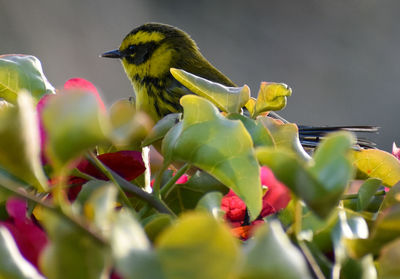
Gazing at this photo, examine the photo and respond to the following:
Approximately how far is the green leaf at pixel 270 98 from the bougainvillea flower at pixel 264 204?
0.18 feet

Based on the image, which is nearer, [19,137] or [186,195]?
[19,137]

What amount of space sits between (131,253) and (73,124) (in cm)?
4

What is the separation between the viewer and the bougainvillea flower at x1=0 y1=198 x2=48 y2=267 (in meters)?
0.27

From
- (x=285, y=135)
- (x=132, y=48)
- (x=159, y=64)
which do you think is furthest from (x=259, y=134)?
(x=132, y=48)

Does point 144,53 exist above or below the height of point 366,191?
below

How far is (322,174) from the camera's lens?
0.21 metres

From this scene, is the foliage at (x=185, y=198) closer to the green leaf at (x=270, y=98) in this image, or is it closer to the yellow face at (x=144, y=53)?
the green leaf at (x=270, y=98)

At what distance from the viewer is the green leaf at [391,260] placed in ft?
0.73

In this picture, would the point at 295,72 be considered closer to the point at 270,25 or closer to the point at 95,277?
the point at 270,25

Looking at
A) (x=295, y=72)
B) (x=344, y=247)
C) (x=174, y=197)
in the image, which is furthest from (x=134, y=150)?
(x=295, y=72)

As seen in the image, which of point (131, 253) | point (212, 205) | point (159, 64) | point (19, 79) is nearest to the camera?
point (131, 253)

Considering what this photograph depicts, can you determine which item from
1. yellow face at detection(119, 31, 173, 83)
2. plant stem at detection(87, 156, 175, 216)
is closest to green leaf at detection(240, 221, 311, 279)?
plant stem at detection(87, 156, 175, 216)

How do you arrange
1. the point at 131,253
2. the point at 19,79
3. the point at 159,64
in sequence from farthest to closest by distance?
the point at 159,64 → the point at 19,79 → the point at 131,253

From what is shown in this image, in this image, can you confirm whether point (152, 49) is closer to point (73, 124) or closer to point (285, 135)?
point (285, 135)
